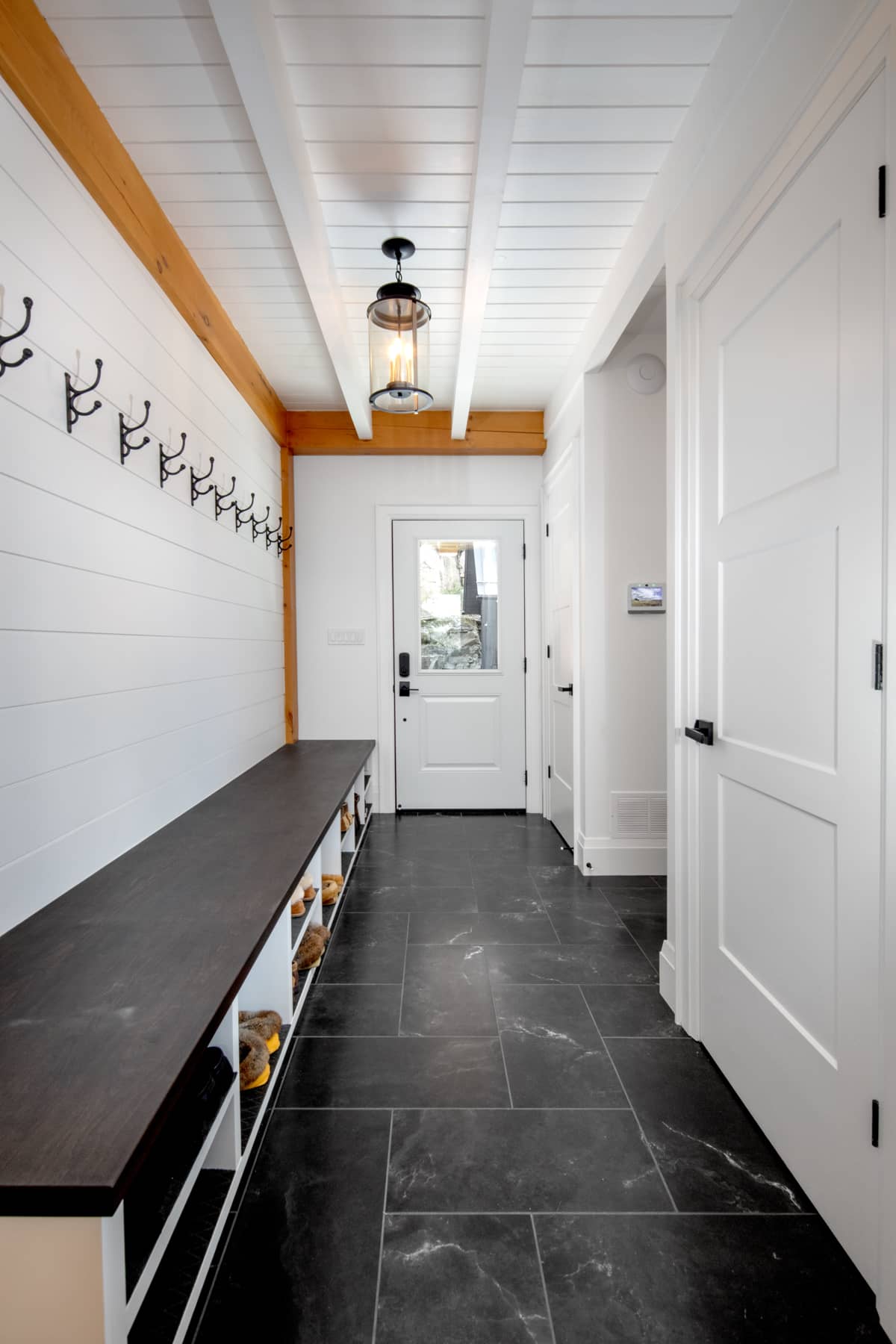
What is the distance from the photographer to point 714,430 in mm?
1843

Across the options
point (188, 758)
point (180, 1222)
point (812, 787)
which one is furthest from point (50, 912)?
point (812, 787)

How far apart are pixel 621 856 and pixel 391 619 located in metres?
2.03

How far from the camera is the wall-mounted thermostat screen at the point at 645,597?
10.9 ft

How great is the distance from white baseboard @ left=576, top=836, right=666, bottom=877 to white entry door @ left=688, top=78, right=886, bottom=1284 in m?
1.48

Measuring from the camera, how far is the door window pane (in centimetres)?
454

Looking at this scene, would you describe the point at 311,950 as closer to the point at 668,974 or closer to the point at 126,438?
the point at 668,974

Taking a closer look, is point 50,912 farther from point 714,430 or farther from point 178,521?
→ point 714,430

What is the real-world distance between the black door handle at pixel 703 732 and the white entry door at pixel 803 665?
2cm

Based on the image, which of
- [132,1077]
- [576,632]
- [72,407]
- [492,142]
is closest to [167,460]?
[72,407]

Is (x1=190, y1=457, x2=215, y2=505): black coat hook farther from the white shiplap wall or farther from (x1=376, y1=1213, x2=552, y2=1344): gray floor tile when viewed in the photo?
(x1=376, y1=1213, x2=552, y2=1344): gray floor tile

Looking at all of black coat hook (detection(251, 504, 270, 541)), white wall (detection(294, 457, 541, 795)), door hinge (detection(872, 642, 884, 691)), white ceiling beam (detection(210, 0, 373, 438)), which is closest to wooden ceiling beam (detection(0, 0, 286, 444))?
white ceiling beam (detection(210, 0, 373, 438))

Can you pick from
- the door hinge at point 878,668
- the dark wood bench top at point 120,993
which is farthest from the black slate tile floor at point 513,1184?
the door hinge at point 878,668

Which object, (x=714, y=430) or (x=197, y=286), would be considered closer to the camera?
(x=714, y=430)

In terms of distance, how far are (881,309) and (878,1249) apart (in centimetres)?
153
